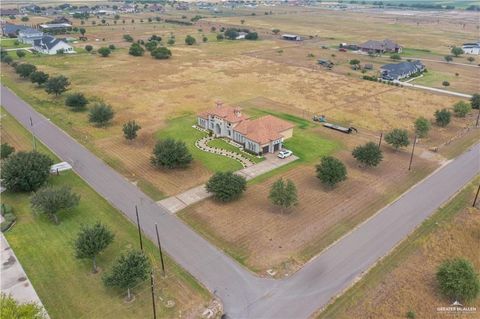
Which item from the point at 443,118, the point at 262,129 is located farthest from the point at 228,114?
the point at 443,118

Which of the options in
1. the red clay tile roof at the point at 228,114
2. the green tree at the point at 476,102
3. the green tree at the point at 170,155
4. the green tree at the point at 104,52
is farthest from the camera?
the green tree at the point at 104,52

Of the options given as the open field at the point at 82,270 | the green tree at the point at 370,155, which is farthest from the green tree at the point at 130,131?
the green tree at the point at 370,155

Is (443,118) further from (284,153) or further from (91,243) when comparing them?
(91,243)

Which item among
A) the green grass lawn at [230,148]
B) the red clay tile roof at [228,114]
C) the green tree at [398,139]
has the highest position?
the red clay tile roof at [228,114]

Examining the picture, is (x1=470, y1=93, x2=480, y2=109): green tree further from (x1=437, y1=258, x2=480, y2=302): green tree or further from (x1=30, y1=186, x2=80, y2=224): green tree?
(x1=30, y1=186, x2=80, y2=224): green tree

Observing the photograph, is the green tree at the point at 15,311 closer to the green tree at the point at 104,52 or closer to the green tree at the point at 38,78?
the green tree at the point at 38,78

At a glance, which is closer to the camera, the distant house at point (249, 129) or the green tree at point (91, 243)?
the green tree at point (91, 243)
